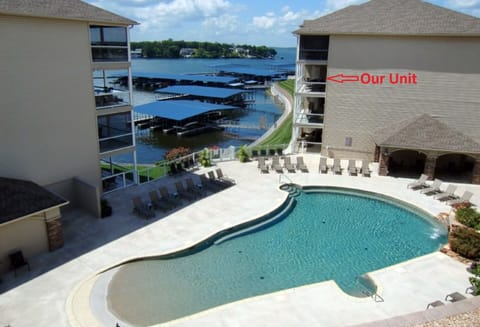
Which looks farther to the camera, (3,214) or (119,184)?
(119,184)

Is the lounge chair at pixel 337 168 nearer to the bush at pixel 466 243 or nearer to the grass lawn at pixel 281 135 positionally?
the bush at pixel 466 243

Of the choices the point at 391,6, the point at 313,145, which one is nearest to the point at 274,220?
the point at 313,145

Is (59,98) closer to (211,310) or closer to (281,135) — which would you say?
(211,310)

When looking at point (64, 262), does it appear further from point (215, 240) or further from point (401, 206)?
point (401, 206)

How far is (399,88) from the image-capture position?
25.5 m

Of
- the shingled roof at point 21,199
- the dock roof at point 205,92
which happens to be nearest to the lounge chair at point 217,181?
the shingled roof at point 21,199

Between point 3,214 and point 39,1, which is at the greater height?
point 39,1

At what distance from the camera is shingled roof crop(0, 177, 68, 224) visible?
13.9m

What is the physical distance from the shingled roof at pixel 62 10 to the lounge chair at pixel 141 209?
8903 millimetres

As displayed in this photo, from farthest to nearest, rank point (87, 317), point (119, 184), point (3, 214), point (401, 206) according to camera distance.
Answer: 1. point (119, 184)
2. point (401, 206)
3. point (3, 214)
4. point (87, 317)

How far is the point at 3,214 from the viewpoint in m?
13.7

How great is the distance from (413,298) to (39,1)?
19087 mm

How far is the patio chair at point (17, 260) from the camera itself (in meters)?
13.7

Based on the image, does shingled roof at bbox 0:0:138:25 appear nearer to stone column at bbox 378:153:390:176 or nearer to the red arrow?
the red arrow
